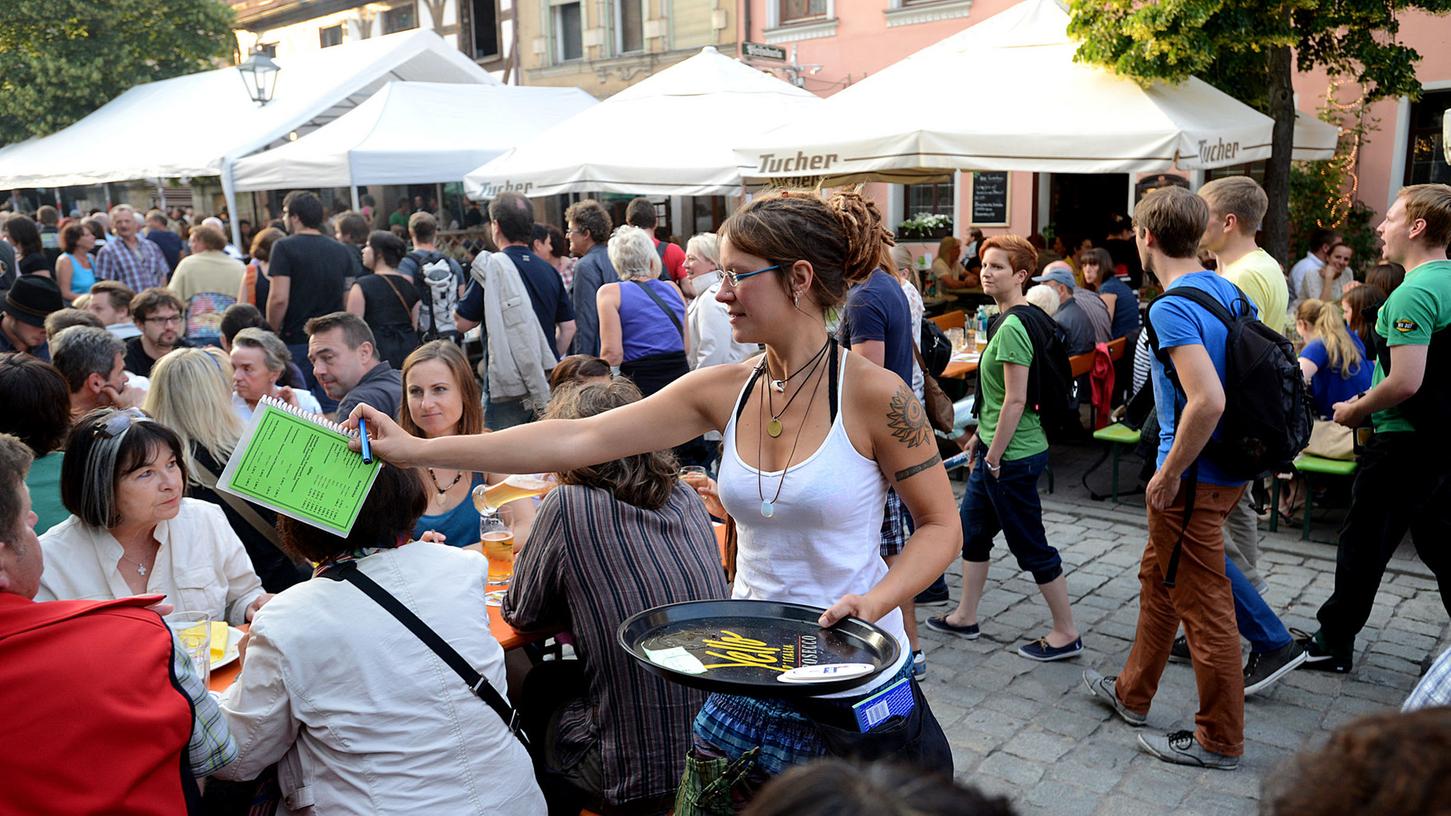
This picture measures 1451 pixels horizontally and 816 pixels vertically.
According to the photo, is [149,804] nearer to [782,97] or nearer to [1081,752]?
[1081,752]

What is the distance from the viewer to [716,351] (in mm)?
6062

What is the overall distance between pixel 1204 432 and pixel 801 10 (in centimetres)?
1530

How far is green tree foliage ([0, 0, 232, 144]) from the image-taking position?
2230 cm

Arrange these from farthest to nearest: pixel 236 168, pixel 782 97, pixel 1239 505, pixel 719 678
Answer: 1. pixel 236 168
2. pixel 782 97
3. pixel 1239 505
4. pixel 719 678

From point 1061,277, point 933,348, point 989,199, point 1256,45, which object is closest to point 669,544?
point 933,348

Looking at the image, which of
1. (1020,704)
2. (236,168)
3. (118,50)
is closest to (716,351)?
(1020,704)

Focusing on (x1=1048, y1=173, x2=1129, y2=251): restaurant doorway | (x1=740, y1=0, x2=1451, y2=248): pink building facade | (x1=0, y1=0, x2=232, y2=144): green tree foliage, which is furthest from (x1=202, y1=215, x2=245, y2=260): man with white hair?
(x1=0, y1=0, x2=232, y2=144): green tree foliage

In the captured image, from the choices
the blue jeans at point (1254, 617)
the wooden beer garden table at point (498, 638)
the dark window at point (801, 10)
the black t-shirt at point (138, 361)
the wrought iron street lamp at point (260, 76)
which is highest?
the dark window at point (801, 10)

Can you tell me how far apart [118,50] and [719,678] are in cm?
2656

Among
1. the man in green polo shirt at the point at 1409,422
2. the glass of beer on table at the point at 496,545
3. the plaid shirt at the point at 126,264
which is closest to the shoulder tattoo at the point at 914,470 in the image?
the glass of beer on table at the point at 496,545

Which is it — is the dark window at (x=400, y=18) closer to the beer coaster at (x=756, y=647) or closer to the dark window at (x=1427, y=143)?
the dark window at (x=1427, y=143)

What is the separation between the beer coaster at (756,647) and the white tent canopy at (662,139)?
6.73m

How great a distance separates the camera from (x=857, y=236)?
7.32 feet

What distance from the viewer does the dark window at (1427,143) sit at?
37.6 ft
